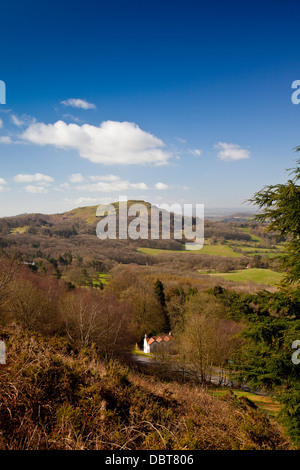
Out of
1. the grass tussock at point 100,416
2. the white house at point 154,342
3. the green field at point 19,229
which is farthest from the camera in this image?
the green field at point 19,229

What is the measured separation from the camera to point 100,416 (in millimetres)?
3789

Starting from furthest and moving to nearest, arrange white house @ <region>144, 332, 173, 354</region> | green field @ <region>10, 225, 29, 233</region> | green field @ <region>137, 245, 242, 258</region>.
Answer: green field @ <region>10, 225, 29, 233</region>
green field @ <region>137, 245, 242, 258</region>
white house @ <region>144, 332, 173, 354</region>

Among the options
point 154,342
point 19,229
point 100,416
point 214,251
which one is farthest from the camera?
point 19,229

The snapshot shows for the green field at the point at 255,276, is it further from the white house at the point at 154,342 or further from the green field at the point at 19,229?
the green field at the point at 19,229

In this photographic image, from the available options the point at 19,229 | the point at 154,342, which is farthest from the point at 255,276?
the point at 19,229

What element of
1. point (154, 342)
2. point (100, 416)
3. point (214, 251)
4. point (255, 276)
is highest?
point (100, 416)

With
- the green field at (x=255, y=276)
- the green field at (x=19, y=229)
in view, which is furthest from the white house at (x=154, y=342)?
the green field at (x=19, y=229)

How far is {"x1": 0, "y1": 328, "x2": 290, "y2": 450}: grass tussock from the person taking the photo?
10.9 feet

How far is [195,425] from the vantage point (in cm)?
413

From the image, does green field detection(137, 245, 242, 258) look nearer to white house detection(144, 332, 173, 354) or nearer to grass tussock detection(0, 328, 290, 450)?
white house detection(144, 332, 173, 354)

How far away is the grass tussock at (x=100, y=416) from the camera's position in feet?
10.9

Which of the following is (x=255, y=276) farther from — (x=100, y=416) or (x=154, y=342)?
(x=100, y=416)

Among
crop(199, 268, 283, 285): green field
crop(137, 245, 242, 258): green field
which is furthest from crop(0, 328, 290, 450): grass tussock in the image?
crop(137, 245, 242, 258): green field

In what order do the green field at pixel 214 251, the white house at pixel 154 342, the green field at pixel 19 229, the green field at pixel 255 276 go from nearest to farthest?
1. the white house at pixel 154 342
2. the green field at pixel 255 276
3. the green field at pixel 214 251
4. the green field at pixel 19 229
